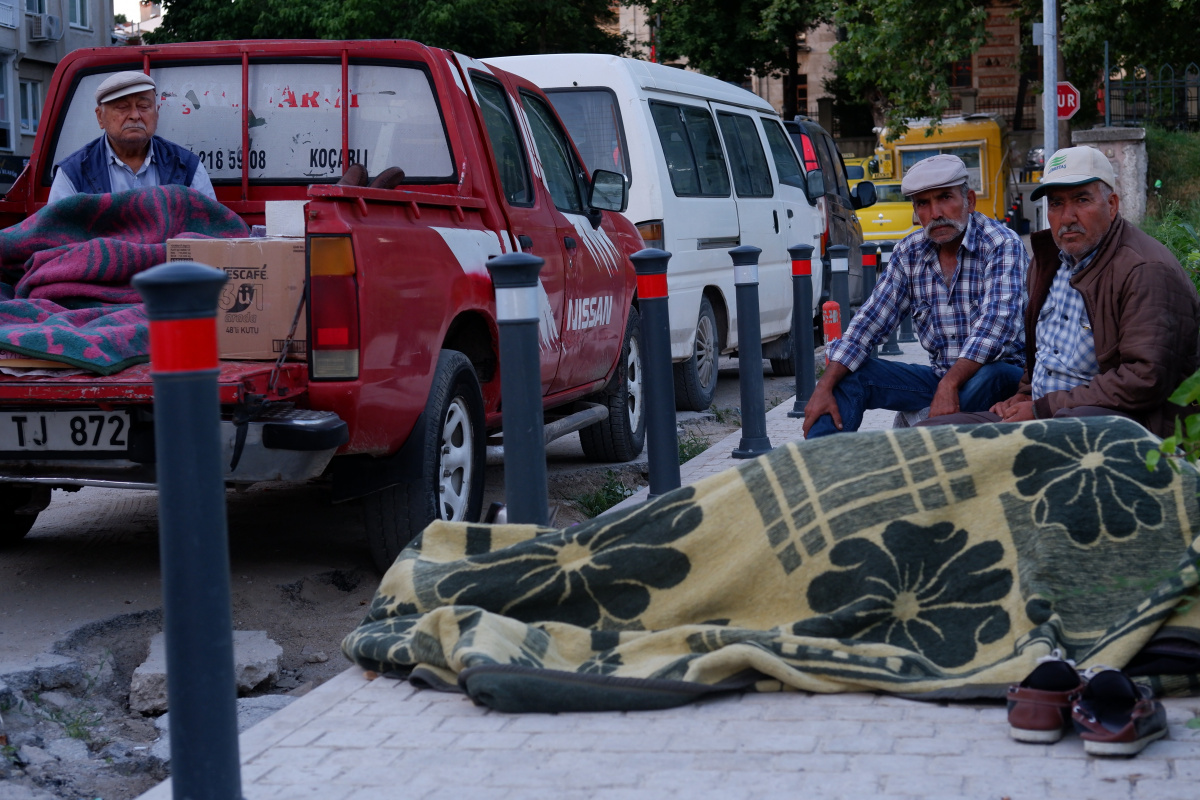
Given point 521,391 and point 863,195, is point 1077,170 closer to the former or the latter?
point 521,391

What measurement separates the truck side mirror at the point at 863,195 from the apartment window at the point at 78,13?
36.2m

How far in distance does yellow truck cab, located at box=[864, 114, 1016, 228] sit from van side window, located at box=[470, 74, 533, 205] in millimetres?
22364

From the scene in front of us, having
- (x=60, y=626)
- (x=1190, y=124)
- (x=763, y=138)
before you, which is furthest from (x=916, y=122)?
(x=60, y=626)

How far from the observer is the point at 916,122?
3130 centimetres

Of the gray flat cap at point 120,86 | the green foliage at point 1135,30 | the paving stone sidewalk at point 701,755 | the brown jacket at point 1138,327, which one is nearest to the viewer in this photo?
the paving stone sidewalk at point 701,755

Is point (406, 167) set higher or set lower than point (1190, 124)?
lower

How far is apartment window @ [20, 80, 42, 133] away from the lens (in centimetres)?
4262

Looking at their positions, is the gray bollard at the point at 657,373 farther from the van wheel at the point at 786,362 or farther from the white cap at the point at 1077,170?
the van wheel at the point at 786,362

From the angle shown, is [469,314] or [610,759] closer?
[610,759]

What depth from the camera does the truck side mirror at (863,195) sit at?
1342 cm

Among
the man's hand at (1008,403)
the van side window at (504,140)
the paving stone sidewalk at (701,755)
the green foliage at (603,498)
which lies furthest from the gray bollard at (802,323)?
the paving stone sidewalk at (701,755)

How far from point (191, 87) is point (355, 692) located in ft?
11.8

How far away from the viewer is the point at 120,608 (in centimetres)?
500

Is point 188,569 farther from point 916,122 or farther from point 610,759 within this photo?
point 916,122
